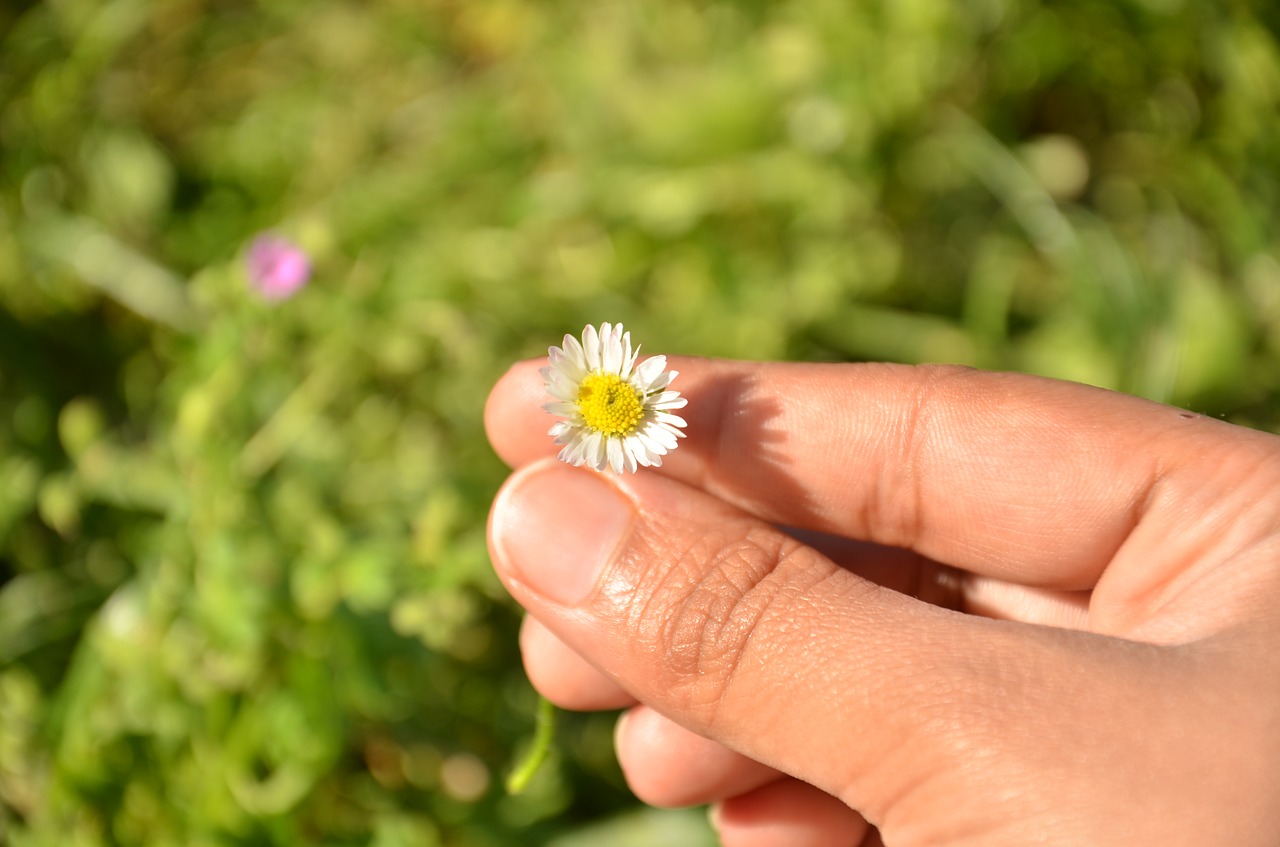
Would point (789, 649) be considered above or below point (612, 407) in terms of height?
below

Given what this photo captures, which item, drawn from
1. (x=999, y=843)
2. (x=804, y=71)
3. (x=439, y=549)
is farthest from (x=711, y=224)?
(x=999, y=843)

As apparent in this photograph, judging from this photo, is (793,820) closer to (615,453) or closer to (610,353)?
(615,453)

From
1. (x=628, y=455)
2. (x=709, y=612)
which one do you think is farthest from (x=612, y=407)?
(x=709, y=612)

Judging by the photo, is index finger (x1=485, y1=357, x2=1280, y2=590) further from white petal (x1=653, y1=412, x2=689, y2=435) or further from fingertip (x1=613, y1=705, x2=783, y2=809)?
fingertip (x1=613, y1=705, x2=783, y2=809)

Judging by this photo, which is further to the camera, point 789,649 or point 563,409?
point 563,409

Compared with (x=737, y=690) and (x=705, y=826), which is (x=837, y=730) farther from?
(x=705, y=826)

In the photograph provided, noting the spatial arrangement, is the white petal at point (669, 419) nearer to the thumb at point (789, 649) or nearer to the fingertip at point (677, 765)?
the thumb at point (789, 649)

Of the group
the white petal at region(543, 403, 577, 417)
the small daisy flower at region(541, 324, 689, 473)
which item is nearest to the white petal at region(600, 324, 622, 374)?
the small daisy flower at region(541, 324, 689, 473)
